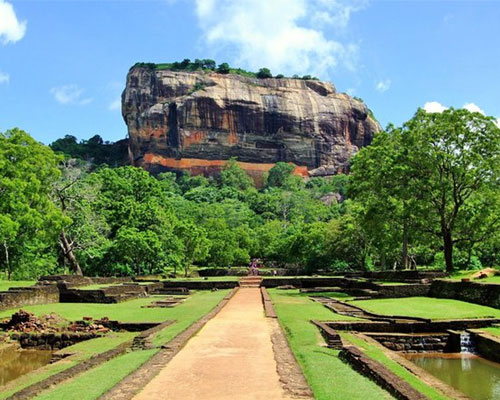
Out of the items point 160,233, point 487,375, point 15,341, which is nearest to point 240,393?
point 487,375

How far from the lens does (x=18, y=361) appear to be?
1245 centimetres

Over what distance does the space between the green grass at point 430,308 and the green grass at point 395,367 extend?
4278mm

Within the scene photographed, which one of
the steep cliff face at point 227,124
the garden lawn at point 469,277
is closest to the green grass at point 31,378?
the garden lawn at point 469,277

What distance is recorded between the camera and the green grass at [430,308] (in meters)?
16.1

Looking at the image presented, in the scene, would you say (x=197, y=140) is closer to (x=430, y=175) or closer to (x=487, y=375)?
(x=430, y=175)

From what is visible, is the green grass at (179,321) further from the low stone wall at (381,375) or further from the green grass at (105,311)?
the low stone wall at (381,375)

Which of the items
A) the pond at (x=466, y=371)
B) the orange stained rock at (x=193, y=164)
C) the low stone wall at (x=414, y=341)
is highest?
the orange stained rock at (x=193, y=164)

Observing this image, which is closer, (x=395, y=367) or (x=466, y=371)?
(x=395, y=367)

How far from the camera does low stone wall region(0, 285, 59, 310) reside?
727 inches

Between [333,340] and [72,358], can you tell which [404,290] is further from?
[72,358]

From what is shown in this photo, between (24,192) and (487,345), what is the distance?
2121cm

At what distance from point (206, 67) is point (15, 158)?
107 metres

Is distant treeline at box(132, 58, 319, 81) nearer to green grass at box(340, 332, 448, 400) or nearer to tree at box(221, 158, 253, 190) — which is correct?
tree at box(221, 158, 253, 190)

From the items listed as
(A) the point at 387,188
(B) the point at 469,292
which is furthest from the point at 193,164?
(B) the point at 469,292
